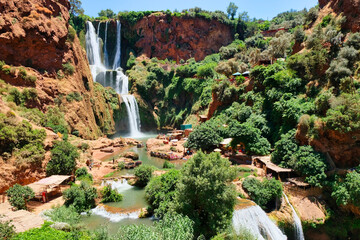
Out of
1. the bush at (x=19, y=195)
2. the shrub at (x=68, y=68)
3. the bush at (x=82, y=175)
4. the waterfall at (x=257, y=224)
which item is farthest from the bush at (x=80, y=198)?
the shrub at (x=68, y=68)

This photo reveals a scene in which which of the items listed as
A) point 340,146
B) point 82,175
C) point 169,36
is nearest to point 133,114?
point 169,36

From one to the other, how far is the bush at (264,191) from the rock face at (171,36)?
5408 cm

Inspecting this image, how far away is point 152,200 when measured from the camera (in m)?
17.2

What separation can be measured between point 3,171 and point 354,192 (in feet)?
83.7

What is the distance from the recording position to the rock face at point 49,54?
2753cm

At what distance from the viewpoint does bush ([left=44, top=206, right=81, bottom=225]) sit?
1384cm

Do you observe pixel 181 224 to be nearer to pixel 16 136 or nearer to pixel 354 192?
pixel 354 192

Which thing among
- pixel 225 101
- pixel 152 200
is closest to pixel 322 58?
pixel 225 101

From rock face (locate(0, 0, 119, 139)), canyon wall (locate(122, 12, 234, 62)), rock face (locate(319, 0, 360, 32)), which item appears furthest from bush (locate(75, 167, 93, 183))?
canyon wall (locate(122, 12, 234, 62))

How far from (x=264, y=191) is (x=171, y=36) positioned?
192ft

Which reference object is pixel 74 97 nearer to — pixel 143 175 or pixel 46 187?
pixel 46 187

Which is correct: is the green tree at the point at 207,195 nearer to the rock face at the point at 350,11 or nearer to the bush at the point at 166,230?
the bush at the point at 166,230

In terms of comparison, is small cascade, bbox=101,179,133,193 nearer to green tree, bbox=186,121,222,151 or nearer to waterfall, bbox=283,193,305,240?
green tree, bbox=186,121,222,151

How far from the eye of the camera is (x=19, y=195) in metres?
14.9
